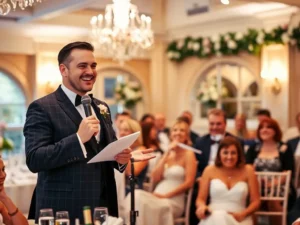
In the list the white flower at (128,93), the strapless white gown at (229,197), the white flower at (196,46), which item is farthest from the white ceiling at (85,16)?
the strapless white gown at (229,197)

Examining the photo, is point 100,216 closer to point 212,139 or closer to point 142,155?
point 142,155

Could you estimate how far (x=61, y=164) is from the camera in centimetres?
267

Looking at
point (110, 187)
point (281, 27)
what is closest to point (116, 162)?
point (110, 187)

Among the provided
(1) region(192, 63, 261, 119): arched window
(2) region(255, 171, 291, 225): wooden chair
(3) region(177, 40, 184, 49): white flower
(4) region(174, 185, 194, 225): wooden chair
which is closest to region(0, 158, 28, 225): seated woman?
(4) region(174, 185, 194, 225): wooden chair

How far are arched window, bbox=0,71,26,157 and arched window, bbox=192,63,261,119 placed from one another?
312cm

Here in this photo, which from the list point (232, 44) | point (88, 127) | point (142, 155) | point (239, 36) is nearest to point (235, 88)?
point (232, 44)

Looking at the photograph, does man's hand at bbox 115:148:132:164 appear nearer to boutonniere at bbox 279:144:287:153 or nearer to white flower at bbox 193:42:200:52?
boutonniere at bbox 279:144:287:153

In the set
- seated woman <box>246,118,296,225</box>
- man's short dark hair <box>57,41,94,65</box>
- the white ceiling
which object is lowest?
seated woman <box>246,118,296,225</box>

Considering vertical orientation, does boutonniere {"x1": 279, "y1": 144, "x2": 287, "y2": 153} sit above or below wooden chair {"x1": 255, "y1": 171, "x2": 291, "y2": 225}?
above

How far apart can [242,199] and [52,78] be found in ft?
17.8

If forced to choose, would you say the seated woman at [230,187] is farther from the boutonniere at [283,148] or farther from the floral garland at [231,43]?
the floral garland at [231,43]

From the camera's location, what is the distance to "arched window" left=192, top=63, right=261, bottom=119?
371 inches

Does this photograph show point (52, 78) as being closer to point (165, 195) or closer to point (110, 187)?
point (165, 195)

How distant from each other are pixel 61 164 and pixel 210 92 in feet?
24.1
